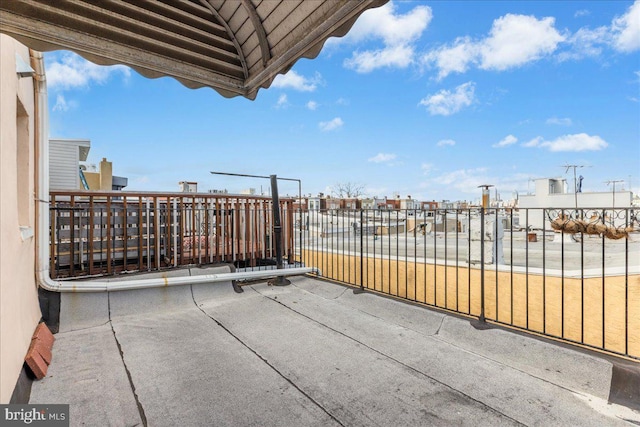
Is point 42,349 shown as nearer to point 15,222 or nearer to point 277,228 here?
point 15,222

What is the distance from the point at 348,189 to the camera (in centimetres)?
5103

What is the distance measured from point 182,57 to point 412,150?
1341 inches

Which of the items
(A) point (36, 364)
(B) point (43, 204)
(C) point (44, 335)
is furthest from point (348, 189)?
(A) point (36, 364)

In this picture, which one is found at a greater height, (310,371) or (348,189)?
(348,189)

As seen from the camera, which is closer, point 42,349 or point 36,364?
point 36,364

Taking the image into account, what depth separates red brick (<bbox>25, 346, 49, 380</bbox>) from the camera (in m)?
2.34

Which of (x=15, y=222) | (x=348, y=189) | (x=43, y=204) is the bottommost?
(x=15, y=222)

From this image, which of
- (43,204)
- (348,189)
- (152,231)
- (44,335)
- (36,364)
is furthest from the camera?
(348,189)

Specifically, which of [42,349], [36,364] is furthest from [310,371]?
[42,349]

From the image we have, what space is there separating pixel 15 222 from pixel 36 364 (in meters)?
1.15

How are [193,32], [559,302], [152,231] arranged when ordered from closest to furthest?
[193,32]
[152,231]
[559,302]

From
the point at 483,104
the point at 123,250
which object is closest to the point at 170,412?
the point at 123,250

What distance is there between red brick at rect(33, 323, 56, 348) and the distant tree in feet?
157

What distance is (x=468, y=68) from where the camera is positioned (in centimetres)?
2200
